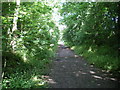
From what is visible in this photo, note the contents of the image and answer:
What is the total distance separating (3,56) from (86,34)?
8051 millimetres

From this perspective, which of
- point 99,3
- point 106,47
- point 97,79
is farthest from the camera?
point 106,47

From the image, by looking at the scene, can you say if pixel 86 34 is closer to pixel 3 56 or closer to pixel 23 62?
pixel 23 62

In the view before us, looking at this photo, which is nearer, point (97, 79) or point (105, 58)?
point (97, 79)

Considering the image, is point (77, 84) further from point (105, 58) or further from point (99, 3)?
point (99, 3)

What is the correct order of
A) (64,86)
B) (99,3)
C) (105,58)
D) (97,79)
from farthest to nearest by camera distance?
(105,58)
(99,3)
(97,79)
(64,86)

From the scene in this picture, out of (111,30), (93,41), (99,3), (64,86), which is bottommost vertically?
(64,86)

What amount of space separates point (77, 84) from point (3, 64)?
407cm

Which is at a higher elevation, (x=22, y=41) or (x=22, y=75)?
(x=22, y=41)

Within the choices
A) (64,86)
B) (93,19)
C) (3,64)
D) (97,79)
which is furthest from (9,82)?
(93,19)

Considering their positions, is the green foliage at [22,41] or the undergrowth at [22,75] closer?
the green foliage at [22,41]

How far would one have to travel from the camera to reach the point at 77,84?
5.31m

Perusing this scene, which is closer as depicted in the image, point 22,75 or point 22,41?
point 22,41

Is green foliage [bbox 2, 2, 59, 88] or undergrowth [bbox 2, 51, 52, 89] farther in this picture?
undergrowth [bbox 2, 51, 52, 89]

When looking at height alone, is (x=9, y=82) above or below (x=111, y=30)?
below
